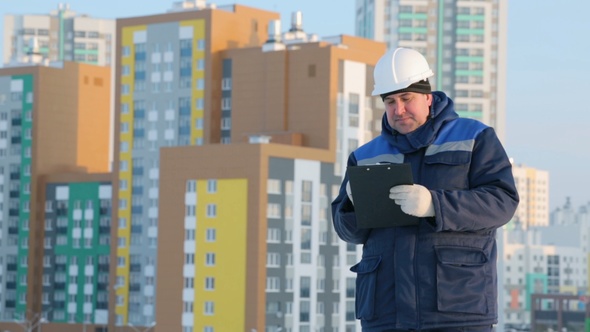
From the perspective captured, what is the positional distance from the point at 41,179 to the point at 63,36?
51.4 meters

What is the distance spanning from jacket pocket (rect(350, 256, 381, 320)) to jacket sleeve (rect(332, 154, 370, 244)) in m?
0.15

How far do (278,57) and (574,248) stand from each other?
3125 inches

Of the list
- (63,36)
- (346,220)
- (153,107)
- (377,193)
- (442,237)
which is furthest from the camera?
(63,36)

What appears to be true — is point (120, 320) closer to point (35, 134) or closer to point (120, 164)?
point (120, 164)

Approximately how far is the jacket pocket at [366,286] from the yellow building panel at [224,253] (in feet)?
248

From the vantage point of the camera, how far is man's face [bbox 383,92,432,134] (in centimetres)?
475

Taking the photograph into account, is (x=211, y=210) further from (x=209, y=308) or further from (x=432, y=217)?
(x=432, y=217)

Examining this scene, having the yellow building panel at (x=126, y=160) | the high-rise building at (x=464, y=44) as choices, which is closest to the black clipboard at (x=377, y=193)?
the yellow building panel at (x=126, y=160)

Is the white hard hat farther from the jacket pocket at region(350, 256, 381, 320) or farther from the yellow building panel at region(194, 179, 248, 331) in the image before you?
the yellow building panel at region(194, 179, 248, 331)

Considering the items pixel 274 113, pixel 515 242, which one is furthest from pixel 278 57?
pixel 515 242

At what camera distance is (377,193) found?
473cm

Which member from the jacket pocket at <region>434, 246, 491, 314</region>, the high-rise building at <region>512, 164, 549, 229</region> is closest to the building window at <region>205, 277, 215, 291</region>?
the jacket pocket at <region>434, 246, 491, 314</region>

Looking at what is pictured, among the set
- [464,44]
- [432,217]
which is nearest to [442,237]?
[432,217]

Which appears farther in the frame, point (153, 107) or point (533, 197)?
point (533, 197)
